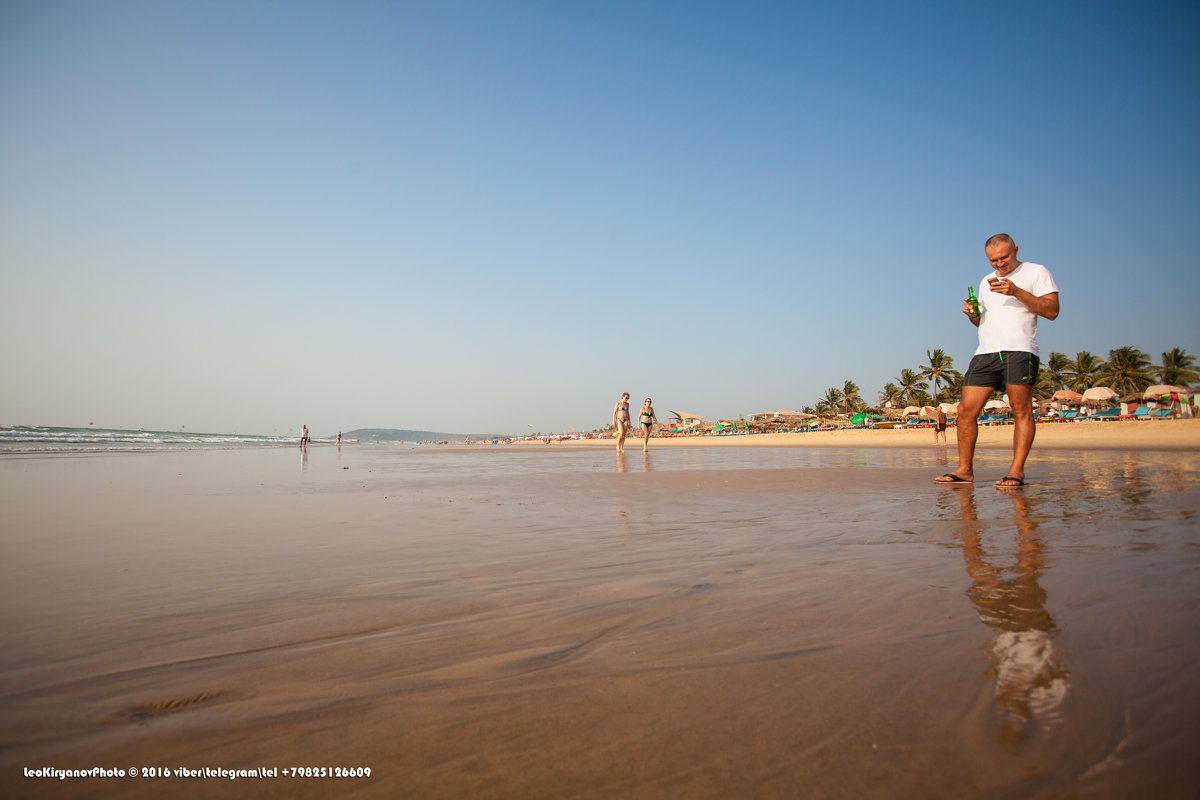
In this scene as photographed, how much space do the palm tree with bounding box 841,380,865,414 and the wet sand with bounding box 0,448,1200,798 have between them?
78.2 metres

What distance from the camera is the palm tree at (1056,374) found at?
5972 cm

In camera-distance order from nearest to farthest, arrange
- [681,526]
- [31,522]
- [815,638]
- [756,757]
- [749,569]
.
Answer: [756,757] → [815,638] → [749,569] → [681,526] → [31,522]

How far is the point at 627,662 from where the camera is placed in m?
1.36

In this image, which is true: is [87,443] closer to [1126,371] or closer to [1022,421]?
[1022,421]

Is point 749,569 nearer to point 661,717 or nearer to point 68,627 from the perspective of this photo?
point 661,717

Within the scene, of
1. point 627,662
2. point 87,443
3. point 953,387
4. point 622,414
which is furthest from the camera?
point 953,387

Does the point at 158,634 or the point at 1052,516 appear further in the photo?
the point at 1052,516

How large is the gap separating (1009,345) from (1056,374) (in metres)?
71.7

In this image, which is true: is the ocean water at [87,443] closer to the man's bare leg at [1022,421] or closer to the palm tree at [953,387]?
the man's bare leg at [1022,421]

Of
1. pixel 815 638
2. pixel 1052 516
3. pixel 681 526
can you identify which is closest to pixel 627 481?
pixel 681 526

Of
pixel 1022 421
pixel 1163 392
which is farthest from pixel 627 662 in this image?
pixel 1163 392

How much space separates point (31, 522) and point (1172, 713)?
18.5ft

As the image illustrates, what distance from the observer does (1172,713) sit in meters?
1.02

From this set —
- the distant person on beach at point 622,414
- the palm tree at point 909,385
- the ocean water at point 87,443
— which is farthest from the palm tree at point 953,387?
the ocean water at point 87,443
